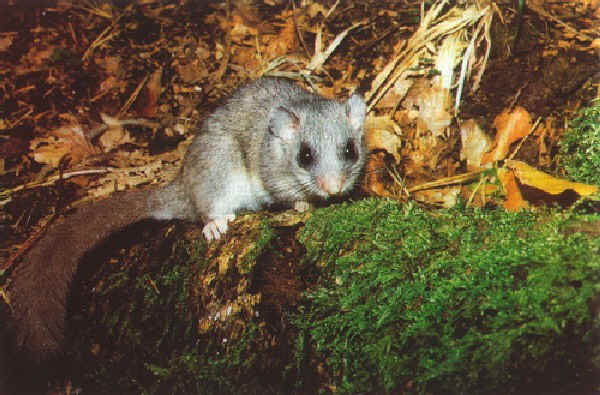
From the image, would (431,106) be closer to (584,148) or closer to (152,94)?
(584,148)

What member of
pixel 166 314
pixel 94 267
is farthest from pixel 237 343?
pixel 94 267

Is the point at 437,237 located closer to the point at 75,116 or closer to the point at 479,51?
the point at 479,51

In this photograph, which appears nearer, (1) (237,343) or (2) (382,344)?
(2) (382,344)

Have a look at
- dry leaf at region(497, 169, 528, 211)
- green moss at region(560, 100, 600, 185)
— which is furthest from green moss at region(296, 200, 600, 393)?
green moss at region(560, 100, 600, 185)

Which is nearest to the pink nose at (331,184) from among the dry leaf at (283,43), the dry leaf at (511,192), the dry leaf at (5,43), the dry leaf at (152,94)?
the dry leaf at (511,192)

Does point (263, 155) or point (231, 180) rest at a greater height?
point (263, 155)

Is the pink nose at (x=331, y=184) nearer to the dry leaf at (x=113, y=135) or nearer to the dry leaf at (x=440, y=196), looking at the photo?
the dry leaf at (x=440, y=196)

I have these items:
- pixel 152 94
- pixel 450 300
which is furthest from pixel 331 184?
pixel 152 94
